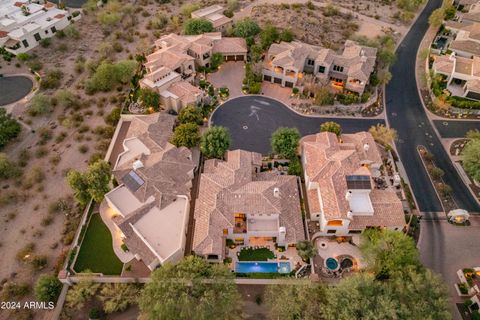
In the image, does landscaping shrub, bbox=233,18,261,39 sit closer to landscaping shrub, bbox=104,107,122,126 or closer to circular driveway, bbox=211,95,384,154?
circular driveway, bbox=211,95,384,154

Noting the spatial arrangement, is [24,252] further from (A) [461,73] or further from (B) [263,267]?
(A) [461,73]

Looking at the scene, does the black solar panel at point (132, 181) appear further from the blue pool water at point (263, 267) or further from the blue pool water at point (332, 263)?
the blue pool water at point (332, 263)

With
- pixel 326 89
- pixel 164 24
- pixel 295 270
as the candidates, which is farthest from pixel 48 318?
pixel 164 24

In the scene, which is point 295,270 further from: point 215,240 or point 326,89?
point 326,89

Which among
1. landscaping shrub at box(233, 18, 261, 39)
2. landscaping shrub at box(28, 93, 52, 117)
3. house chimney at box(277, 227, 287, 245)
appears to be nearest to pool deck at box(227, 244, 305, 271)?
house chimney at box(277, 227, 287, 245)

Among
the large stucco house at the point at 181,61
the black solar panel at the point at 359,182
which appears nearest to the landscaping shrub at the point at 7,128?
the large stucco house at the point at 181,61

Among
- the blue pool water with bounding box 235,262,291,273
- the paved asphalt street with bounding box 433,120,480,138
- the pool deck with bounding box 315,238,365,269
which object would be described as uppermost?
the paved asphalt street with bounding box 433,120,480,138

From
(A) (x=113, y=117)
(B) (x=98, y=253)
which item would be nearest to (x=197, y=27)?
(A) (x=113, y=117)
